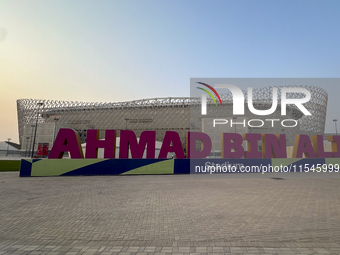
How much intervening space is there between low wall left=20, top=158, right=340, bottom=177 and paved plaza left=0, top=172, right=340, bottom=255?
703 cm

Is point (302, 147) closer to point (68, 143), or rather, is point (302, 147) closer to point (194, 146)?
point (194, 146)

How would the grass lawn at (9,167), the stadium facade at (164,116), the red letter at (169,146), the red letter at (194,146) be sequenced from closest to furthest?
the red letter at (194,146) → the red letter at (169,146) → the grass lawn at (9,167) → the stadium facade at (164,116)

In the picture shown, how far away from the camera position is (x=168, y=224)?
200 inches

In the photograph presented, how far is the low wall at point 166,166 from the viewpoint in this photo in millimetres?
14890

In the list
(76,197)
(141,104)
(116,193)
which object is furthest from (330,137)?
(141,104)

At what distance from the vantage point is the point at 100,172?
15.6 metres

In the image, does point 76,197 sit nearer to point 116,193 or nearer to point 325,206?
point 116,193

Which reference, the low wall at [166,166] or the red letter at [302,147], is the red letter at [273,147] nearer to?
the low wall at [166,166]

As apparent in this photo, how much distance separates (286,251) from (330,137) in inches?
755

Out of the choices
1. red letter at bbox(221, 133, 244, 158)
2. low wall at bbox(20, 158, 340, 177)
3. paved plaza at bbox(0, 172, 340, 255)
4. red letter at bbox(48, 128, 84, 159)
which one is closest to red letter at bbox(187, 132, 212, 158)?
low wall at bbox(20, 158, 340, 177)

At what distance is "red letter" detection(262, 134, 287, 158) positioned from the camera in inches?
711

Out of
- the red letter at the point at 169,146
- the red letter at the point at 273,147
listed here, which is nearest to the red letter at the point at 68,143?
the red letter at the point at 169,146

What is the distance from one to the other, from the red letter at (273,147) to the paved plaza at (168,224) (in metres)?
10.2

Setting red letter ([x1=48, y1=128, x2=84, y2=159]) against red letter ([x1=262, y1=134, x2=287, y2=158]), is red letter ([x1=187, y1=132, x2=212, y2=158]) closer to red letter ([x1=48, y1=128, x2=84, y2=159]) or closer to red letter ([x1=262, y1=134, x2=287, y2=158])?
red letter ([x1=262, y1=134, x2=287, y2=158])
